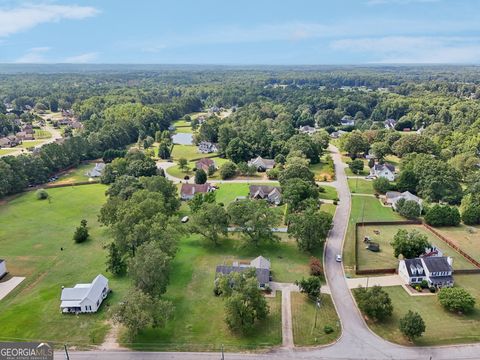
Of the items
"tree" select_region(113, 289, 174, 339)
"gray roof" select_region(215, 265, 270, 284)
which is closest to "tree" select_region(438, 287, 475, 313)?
"gray roof" select_region(215, 265, 270, 284)

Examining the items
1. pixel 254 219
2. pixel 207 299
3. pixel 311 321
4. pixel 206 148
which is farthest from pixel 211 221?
pixel 206 148

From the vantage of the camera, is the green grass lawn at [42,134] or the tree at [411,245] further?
the green grass lawn at [42,134]

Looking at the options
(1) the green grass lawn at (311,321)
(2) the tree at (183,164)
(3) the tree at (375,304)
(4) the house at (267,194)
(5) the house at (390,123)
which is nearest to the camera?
(1) the green grass lawn at (311,321)

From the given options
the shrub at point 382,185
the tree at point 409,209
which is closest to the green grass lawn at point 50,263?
the tree at point 409,209

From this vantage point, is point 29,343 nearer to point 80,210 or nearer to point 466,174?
point 80,210

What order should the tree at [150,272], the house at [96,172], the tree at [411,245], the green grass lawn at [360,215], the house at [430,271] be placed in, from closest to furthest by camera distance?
the tree at [150,272]
the house at [430,271]
the tree at [411,245]
the green grass lawn at [360,215]
the house at [96,172]

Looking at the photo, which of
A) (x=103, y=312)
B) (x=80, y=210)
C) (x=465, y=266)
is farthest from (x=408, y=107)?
(x=103, y=312)

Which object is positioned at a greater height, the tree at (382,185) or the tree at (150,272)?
the tree at (150,272)

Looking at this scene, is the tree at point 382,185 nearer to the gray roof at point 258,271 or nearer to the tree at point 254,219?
the tree at point 254,219
